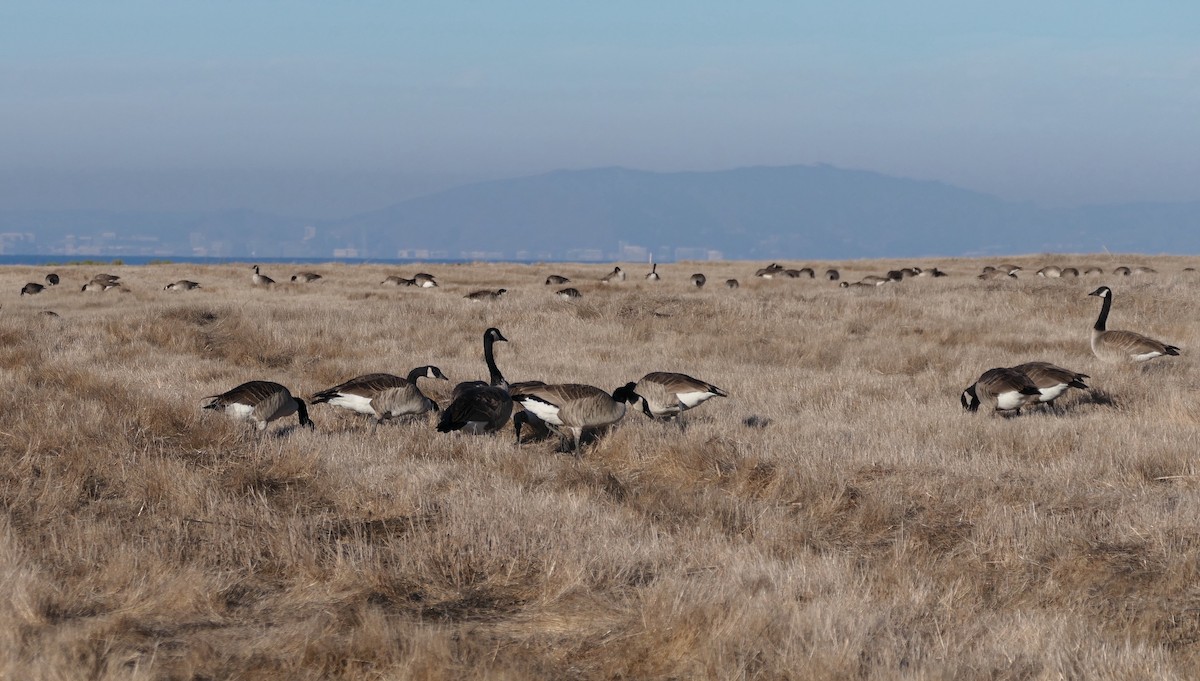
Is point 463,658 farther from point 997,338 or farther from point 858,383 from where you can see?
point 997,338

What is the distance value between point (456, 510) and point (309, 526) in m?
0.97

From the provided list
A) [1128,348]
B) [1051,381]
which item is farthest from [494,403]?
[1128,348]

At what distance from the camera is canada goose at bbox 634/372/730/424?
10.3 meters

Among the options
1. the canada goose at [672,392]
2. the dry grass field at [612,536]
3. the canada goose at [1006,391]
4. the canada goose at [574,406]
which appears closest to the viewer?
the dry grass field at [612,536]

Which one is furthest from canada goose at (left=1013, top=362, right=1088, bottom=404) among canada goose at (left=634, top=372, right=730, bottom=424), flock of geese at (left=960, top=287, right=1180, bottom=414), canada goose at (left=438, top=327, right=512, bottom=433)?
canada goose at (left=438, top=327, right=512, bottom=433)

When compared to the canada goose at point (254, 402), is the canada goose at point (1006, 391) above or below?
above

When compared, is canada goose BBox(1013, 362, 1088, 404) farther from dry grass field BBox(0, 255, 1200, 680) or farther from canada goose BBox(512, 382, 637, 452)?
canada goose BBox(512, 382, 637, 452)

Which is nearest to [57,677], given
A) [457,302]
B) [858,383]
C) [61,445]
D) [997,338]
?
[61,445]

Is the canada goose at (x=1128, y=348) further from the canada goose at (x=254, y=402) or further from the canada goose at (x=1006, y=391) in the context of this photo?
the canada goose at (x=254, y=402)

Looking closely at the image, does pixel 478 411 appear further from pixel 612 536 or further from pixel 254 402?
pixel 612 536

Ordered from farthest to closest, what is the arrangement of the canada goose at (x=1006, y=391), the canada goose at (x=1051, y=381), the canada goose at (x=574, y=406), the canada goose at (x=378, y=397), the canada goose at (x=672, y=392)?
the canada goose at (x=1051, y=381)
the canada goose at (x=1006, y=391)
the canada goose at (x=672, y=392)
the canada goose at (x=378, y=397)
the canada goose at (x=574, y=406)

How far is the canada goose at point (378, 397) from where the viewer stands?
10.1 metres

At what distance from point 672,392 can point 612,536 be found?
13.5 feet

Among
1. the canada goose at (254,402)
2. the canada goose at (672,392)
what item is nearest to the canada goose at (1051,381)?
the canada goose at (672,392)
